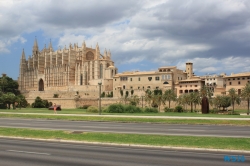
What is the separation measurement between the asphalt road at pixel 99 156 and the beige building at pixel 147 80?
75961 mm

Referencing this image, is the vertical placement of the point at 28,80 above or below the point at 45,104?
above

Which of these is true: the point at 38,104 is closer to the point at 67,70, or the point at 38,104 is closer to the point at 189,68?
the point at 67,70

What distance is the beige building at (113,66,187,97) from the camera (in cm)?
9112

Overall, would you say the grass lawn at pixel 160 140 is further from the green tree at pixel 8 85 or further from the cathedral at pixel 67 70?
the green tree at pixel 8 85

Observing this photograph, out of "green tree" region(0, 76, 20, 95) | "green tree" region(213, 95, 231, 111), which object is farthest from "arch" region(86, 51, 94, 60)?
"green tree" region(213, 95, 231, 111)

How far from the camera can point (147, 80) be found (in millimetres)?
94562

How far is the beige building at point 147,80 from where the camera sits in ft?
299

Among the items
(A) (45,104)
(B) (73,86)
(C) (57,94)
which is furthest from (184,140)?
(B) (73,86)

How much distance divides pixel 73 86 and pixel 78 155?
328 feet

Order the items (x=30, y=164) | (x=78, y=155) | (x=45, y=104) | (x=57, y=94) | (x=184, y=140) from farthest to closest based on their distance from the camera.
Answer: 1. (x=57, y=94)
2. (x=45, y=104)
3. (x=184, y=140)
4. (x=78, y=155)
5. (x=30, y=164)

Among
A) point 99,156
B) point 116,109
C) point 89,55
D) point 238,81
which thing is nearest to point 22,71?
point 89,55

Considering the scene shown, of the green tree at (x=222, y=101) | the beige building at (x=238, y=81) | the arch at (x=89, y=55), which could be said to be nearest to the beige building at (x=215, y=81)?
the beige building at (x=238, y=81)

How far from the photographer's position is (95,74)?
110 metres

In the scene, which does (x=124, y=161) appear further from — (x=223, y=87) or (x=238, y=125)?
(x=223, y=87)
